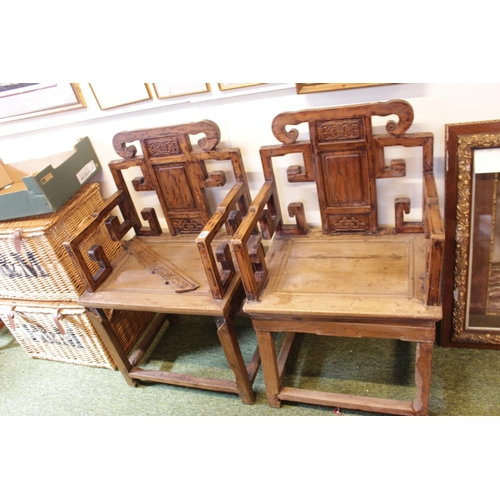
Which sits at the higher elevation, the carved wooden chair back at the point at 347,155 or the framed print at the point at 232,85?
the framed print at the point at 232,85

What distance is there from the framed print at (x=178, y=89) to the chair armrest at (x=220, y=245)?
37cm

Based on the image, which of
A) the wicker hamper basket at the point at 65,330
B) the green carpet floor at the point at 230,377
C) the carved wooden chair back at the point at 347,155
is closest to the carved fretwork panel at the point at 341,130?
the carved wooden chair back at the point at 347,155

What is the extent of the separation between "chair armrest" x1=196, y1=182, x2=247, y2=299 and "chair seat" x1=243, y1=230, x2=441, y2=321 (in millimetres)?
128

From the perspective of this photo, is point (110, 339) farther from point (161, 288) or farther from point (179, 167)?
point (179, 167)

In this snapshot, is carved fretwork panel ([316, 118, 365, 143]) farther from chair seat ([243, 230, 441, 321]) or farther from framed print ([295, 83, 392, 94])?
chair seat ([243, 230, 441, 321])

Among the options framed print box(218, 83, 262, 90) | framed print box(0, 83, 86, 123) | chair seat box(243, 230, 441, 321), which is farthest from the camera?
framed print box(0, 83, 86, 123)

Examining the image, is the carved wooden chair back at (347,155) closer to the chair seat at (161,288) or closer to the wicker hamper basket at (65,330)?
the chair seat at (161,288)

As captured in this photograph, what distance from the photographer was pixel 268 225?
1583mm

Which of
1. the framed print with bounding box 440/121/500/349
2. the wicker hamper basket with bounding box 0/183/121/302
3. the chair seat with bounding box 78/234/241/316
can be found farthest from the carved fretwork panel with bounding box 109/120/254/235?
the framed print with bounding box 440/121/500/349

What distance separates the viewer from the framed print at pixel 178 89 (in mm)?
1565

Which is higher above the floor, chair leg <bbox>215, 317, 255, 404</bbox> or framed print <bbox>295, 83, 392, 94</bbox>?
framed print <bbox>295, 83, 392, 94</bbox>

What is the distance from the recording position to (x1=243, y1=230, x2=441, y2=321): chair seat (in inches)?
50.0

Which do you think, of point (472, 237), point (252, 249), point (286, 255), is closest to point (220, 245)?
point (252, 249)

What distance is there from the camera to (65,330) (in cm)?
196
